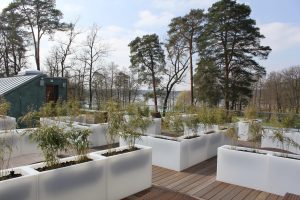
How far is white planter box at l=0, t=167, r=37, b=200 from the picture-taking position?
7.86ft

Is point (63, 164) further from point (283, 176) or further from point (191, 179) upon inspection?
point (283, 176)

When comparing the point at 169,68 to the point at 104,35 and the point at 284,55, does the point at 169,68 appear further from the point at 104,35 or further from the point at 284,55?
the point at 284,55

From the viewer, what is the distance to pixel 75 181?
297cm

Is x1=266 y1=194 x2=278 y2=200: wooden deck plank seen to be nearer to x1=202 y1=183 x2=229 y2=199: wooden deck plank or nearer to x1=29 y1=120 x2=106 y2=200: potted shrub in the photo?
x1=202 y1=183 x2=229 y2=199: wooden deck plank

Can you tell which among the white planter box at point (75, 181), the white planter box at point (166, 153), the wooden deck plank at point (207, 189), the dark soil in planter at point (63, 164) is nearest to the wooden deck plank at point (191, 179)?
the wooden deck plank at point (207, 189)

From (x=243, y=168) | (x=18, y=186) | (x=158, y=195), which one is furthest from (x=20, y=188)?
(x=243, y=168)

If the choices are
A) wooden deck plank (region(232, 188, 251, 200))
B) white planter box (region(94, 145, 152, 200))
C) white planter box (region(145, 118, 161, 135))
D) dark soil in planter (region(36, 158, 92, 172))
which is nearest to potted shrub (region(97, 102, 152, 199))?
white planter box (region(94, 145, 152, 200))

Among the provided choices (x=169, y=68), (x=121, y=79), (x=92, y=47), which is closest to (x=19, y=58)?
(x=92, y=47)

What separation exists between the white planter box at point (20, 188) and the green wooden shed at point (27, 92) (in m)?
7.65

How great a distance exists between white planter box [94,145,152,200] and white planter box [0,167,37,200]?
1.01 m

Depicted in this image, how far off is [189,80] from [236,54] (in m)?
3.29

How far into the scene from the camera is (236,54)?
1487 cm

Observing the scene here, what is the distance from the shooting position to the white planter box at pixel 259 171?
3.80m

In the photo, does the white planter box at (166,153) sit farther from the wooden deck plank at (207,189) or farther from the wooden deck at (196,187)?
the wooden deck plank at (207,189)
